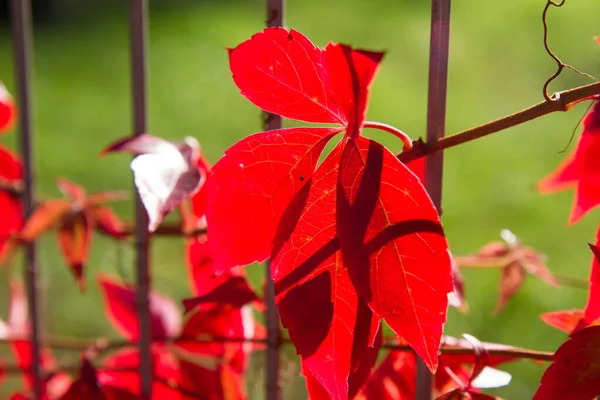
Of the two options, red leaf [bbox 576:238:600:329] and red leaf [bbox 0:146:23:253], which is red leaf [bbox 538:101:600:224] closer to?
red leaf [bbox 576:238:600:329]

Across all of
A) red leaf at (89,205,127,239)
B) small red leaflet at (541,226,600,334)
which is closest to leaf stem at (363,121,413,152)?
small red leaflet at (541,226,600,334)

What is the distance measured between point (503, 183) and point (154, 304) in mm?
2085

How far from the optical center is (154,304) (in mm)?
893

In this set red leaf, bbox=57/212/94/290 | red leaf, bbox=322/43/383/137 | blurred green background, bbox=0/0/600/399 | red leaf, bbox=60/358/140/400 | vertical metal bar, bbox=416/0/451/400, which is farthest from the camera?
blurred green background, bbox=0/0/600/399

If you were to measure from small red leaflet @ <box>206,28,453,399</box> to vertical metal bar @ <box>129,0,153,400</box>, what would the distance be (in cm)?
28

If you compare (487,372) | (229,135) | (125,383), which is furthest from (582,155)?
(229,135)

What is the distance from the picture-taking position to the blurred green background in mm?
2217

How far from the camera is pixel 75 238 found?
33.2 inches

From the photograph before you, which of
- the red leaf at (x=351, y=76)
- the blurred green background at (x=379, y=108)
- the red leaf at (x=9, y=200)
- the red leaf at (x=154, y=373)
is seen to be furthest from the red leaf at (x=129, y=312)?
the blurred green background at (x=379, y=108)

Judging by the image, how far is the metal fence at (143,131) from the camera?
1.78ft

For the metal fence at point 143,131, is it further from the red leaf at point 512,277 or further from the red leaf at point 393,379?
the red leaf at point 512,277

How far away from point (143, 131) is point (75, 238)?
0.17 metres

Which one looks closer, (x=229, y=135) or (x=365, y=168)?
(x=365, y=168)

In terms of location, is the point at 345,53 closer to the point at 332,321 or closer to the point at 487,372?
the point at 332,321
